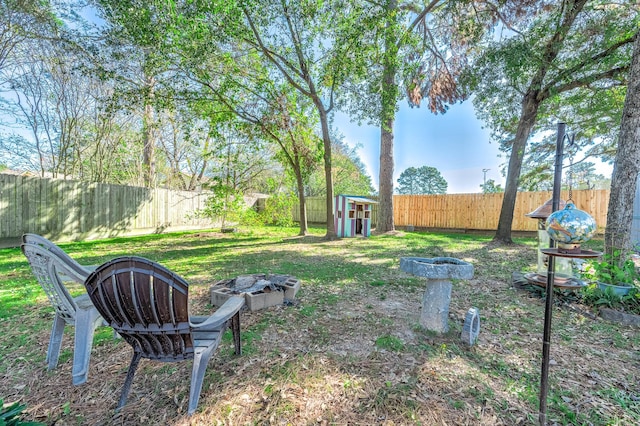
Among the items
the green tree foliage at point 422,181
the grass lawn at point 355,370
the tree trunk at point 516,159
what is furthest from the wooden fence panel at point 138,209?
the green tree foliage at point 422,181

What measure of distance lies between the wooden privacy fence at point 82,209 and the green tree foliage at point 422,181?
34.2 metres

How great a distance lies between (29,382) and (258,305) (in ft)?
5.62

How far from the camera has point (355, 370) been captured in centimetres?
190

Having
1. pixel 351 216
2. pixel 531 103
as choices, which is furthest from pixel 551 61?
pixel 351 216

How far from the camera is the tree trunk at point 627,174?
340 centimetres

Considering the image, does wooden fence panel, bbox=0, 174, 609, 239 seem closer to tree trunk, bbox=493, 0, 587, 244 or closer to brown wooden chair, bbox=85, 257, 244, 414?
tree trunk, bbox=493, 0, 587, 244

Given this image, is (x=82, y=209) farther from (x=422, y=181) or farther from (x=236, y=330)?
(x=422, y=181)

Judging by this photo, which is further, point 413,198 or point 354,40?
point 413,198

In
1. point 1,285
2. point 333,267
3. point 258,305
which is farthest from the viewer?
point 333,267

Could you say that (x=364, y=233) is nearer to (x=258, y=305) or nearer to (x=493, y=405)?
(x=258, y=305)

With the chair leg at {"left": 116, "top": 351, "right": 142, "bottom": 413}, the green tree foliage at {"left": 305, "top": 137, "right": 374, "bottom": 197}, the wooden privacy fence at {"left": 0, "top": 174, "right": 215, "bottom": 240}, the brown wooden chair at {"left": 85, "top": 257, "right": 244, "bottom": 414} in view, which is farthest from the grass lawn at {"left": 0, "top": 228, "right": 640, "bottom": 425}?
the green tree foliage at {"left": 305, "top": 137, "right": 374, "bottom": 197}

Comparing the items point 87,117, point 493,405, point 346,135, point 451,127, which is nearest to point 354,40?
point 493,405

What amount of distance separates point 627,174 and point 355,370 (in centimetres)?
433

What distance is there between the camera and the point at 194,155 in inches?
468
